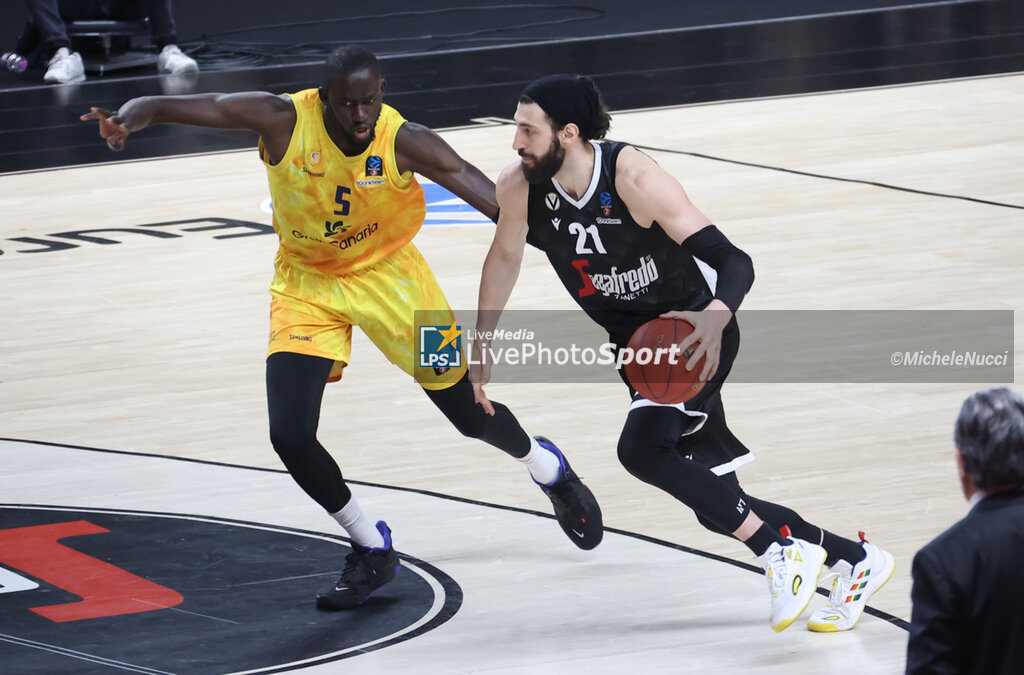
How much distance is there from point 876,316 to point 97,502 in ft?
12.3

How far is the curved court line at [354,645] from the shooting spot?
13.8 feet

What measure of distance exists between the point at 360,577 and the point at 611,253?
115cm

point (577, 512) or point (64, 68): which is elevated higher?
point (64, 68)

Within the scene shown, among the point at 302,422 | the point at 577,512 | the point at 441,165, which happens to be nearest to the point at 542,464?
the point at 577,512

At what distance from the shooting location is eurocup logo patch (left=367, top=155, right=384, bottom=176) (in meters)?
4.63

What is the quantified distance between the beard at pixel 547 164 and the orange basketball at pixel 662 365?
1.57 feet

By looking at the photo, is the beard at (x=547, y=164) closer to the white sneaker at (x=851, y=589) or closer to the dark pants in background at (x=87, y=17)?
the white sneaker at (x=851, y=589)

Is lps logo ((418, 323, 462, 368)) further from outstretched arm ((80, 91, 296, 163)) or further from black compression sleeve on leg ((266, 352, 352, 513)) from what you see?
outstretched arm ((80, 91, 296, 163))

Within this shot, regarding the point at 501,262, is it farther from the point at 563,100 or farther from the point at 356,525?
the point at 356,525

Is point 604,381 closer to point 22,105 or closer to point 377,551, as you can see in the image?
point 377,551

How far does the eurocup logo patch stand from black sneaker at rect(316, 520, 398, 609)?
1.01 metres

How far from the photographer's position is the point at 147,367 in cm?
733

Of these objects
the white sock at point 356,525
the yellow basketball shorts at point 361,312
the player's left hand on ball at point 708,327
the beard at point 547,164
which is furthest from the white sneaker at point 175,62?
the player's left hand on ball at point 708,327

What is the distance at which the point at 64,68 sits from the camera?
14898 mm
